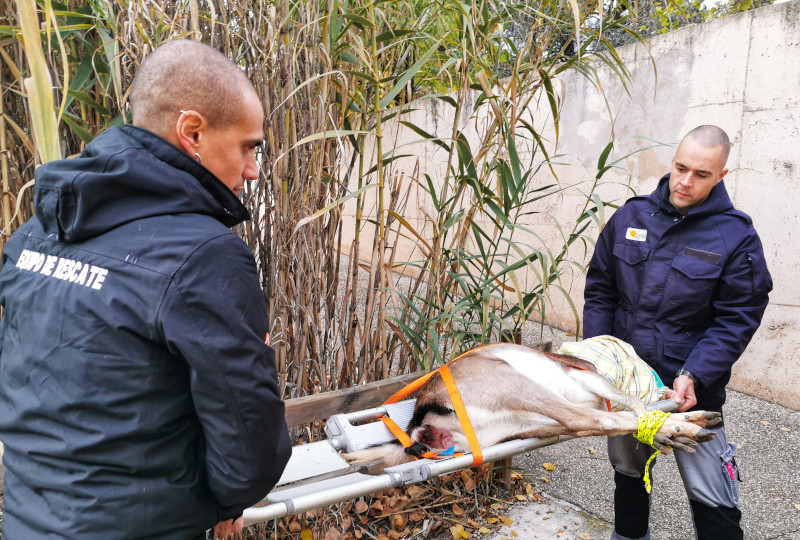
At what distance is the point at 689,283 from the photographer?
2160mm

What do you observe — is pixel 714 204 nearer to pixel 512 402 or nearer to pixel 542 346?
pixel 542 346

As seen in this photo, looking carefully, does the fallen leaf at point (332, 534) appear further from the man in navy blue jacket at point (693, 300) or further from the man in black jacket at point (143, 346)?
the man in black jacket at point (143, 346)

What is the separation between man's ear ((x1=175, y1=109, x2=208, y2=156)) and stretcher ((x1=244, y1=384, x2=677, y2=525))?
0.94 m

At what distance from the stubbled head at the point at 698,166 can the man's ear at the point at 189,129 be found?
178 centimetres

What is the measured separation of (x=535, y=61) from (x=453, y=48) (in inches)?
15.2

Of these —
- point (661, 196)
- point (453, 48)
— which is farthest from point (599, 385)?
point (453, 48)

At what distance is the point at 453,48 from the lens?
2.67 metres

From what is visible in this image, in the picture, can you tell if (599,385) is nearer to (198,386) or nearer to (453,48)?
(453,48)

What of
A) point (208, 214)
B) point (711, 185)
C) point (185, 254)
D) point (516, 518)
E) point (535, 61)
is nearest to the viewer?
point (185, 254)

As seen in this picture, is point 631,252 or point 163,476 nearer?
point 163,476

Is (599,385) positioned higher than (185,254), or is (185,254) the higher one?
(185,254)

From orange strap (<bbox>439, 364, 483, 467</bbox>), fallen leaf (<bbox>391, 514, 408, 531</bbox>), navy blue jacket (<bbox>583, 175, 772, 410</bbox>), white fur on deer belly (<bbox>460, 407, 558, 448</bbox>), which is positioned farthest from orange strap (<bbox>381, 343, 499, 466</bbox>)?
navy blue jacket (<bbox>583, 175, 772, 410</bbox>)

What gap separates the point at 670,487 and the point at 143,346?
2951mm

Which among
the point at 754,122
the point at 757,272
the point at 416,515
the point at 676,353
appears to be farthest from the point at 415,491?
the point at 754,122
